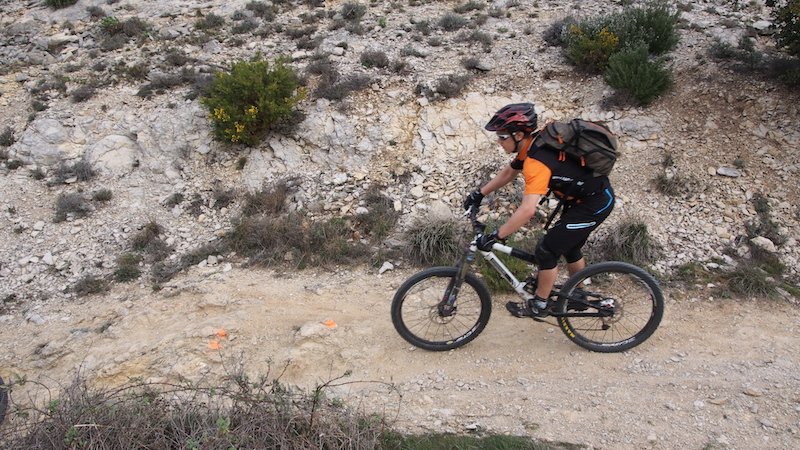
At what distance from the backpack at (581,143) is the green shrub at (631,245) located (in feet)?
8.87

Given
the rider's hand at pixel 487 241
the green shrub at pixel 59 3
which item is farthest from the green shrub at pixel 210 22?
the rider's hand at pixel 487 241

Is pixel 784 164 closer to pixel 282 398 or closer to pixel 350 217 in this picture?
pixel 350 217

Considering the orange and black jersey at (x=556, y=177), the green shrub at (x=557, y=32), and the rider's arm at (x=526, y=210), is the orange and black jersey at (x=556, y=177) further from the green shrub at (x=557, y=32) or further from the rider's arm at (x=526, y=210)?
the green shrub at (x=557, y=32)

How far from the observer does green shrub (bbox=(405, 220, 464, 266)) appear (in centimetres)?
688

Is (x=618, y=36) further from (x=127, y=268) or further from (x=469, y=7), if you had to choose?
(x=127, y=268)

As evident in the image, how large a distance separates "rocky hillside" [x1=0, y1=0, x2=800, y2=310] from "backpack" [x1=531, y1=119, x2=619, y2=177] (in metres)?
3.03

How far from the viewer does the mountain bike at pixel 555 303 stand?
4.82 meters

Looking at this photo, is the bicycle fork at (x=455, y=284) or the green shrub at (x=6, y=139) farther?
the green shrub at (x=6, y=139)

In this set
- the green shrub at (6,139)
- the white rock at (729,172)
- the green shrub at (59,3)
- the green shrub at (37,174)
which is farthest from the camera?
the green shrub at (59,3)

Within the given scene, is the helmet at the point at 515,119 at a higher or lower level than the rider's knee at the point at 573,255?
higher

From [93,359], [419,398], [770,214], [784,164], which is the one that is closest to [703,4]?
[784,164]

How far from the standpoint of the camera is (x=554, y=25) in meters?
10.2

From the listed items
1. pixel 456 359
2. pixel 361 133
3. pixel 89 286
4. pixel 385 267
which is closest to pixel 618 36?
pixel 361 133

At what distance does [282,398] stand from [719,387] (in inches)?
153
